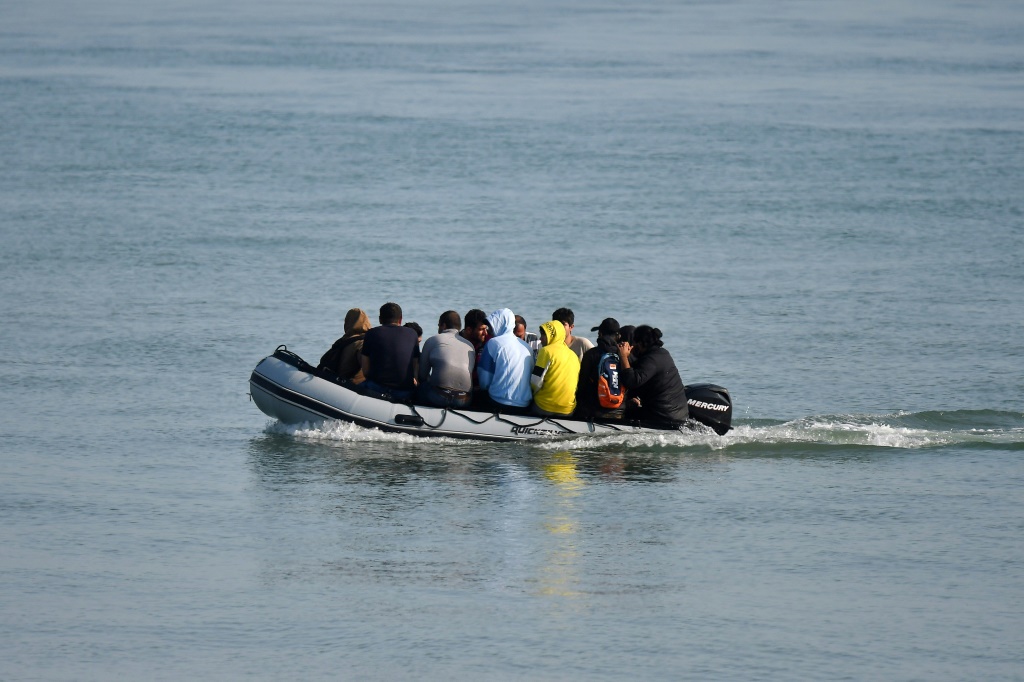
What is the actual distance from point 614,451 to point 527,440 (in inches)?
29.7

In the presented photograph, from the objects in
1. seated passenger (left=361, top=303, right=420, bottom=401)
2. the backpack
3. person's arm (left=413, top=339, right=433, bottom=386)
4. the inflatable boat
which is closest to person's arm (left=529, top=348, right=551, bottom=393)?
the inflatable boat

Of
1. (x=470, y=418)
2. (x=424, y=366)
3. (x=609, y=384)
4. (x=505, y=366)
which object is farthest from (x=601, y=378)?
(x=424, y=366)

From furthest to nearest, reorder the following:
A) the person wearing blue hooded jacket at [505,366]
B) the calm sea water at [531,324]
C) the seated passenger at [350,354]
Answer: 1. the seated passenger at [350,354]
2. the person wearing blue hooded jacket at [505,366]
3. the calm sea water at [531,324]

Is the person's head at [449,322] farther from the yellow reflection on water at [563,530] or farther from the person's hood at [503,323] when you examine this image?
the yellow reflection on water at [563,530]

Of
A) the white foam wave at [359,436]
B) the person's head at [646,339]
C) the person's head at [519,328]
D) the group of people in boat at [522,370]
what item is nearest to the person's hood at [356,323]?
the group of people in boat at [522,370]

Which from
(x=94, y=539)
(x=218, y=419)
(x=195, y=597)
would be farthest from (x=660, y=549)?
(x=218, y=419)

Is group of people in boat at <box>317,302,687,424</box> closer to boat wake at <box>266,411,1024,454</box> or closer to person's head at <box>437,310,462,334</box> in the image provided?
person's head at <box>437,310,462,334</box>

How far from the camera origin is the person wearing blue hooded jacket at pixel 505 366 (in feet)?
41.3

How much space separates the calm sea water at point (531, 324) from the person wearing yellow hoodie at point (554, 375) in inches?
13.9

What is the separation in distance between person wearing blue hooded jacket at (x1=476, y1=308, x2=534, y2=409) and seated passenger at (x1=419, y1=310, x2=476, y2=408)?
5.7 inches

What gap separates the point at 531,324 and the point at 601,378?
17.4 ft

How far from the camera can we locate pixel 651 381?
1255 cm

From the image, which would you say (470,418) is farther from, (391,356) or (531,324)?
(531,324)

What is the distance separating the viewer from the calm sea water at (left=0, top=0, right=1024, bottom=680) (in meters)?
8.54
